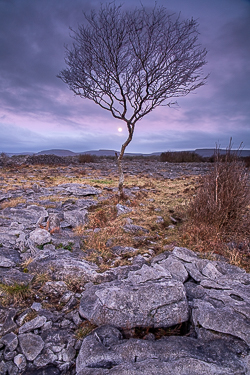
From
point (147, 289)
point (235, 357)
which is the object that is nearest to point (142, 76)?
point (147, 289)

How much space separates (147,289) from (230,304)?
1077 millimetres

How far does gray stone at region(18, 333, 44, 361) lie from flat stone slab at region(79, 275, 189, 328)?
0.59 m

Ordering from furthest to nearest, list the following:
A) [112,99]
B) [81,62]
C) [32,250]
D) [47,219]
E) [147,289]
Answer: [112,99]
[81,62]
[47,219]
[32,250]
[147,289]

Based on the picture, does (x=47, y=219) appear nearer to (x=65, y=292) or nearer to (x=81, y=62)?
(x=65, y=292)

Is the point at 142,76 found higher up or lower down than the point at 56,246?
higher up

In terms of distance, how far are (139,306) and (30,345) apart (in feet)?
4.49

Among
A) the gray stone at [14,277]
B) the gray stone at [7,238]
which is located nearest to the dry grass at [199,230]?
the gray stone at [14,277]

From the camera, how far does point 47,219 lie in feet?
21.4

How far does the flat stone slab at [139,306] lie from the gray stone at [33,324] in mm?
505

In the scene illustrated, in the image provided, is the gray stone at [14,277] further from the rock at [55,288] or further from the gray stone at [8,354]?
the gray stone at [8,354]

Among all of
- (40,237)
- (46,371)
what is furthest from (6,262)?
(46,371)

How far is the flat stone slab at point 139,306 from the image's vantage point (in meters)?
2.68

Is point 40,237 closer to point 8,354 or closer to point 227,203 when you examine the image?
point 8,354

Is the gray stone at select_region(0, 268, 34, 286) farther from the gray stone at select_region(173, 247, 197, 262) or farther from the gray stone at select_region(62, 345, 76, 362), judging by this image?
the gray stone at select_region(173, 247, 197, 262)
